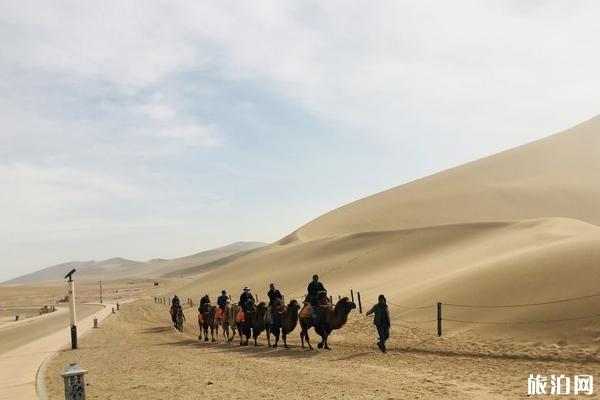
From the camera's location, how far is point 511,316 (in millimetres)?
20750

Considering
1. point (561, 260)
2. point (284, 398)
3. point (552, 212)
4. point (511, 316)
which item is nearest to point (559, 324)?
point (511, 316)

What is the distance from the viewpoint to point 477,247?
43.2 meters

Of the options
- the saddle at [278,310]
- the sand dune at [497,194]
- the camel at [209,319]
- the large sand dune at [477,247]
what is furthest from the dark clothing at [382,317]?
the sand dune at [497,194]

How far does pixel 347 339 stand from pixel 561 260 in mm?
9468

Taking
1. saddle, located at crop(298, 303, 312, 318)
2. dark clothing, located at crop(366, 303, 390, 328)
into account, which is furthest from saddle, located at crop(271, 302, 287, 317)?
dark clothing, located at crop(366, 303, 390, 328)

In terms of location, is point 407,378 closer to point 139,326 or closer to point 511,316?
point 511,316

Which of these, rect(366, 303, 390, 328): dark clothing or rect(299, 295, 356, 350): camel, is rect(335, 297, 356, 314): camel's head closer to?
rect(299, 295, 356, 350): camel

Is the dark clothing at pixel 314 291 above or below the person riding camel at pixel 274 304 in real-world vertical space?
above

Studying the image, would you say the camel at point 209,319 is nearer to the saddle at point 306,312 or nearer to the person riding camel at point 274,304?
the person riding camel at point 274,304

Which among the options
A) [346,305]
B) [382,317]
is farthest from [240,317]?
[382,317]

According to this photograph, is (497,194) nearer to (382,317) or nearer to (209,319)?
(209,319)

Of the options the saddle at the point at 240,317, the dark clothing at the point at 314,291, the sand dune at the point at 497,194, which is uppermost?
the sand dune at the point at 497,194

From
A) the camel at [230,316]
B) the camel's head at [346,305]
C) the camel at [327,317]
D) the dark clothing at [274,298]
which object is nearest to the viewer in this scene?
the camel's head at [346,305]

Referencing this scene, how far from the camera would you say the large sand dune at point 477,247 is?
2217cm
